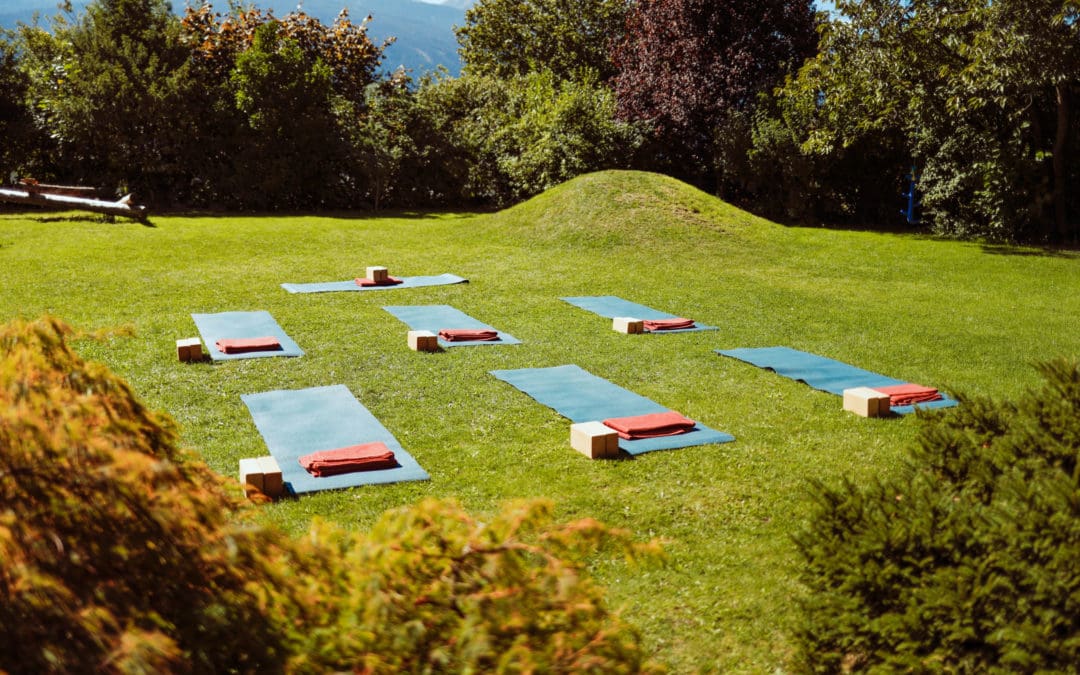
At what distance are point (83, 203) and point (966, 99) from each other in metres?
16.2

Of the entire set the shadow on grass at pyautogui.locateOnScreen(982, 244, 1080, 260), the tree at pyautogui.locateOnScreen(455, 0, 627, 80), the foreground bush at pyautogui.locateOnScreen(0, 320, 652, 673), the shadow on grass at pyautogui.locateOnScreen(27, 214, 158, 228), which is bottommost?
the foreground bush at pyautogui.locateOnScreen(0, 320, 652, 673)

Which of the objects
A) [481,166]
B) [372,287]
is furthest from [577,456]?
[481,166]

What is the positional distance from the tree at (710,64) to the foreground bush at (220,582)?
767 inches

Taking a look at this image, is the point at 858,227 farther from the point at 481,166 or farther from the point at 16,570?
the point at 16,570

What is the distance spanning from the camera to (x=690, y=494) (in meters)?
5.34

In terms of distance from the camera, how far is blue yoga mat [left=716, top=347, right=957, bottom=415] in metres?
7.61

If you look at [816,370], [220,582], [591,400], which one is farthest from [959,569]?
[816,370]

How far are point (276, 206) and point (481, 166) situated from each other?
525cm

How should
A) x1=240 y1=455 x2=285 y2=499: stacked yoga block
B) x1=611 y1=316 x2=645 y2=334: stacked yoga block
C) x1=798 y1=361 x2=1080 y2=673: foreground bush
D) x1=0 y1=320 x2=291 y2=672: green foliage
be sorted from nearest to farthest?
x1=0 y1=320 x2=291 y2=672: green foliage < x1=798 y1=361 x2=1080 y2=673: foreground bush < x1=240 y1=455 x2=285 y2=499: stacked yoga block < x1=611 y1=316 x2=645 y2=334: stacked yoga block

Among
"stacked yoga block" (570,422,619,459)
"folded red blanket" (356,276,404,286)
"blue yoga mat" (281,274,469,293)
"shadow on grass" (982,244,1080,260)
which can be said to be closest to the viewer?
"stacked yoga block" (570,422,619,459)

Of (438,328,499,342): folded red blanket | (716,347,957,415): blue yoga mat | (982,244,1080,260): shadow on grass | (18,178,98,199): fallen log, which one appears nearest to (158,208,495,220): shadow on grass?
(18,178,98,199): fallen log

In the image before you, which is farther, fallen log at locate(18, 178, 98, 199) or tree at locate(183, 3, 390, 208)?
tree at locate(183, 3, 390, 208)

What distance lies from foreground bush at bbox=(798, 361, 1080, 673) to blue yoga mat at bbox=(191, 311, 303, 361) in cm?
622

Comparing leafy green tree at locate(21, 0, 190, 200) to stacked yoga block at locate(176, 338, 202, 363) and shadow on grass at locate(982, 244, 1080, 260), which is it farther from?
shadow on grass at locate(982, 244, 1080, 260)
